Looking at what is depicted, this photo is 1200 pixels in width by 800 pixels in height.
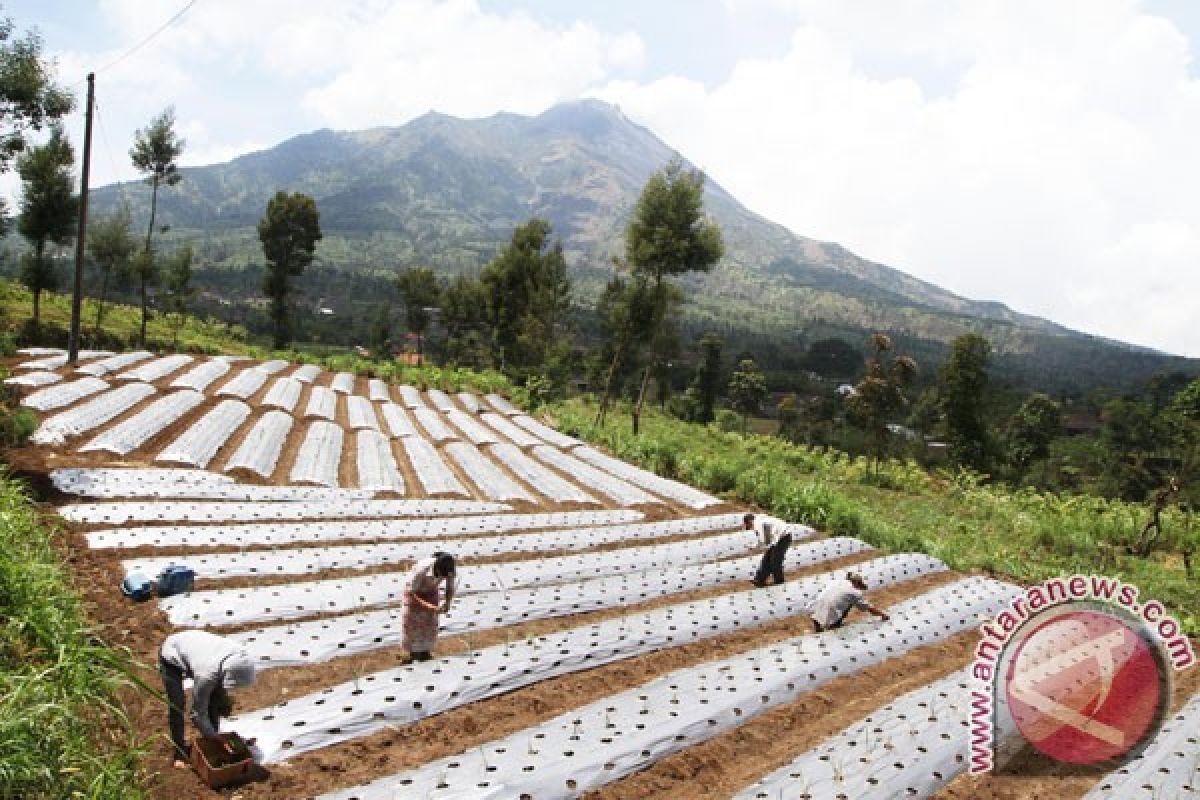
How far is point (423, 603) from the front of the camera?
19.2ft

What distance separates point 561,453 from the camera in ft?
60.4

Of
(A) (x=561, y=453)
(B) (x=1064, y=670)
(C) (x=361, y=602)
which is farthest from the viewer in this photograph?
(A) (x=561, y=453)

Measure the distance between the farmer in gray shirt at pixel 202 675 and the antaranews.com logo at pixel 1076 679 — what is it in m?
5.25

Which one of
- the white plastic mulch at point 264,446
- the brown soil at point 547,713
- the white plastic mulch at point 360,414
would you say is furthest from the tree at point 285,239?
the brown soil at point 547,713

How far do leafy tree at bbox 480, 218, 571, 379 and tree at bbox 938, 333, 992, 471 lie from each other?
17186 mm

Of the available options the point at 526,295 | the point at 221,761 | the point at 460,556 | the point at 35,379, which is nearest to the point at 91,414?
the point at 35,379

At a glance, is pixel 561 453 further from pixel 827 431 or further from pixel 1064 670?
pixel 827 431

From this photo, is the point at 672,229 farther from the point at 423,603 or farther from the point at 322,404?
the point at 423,603

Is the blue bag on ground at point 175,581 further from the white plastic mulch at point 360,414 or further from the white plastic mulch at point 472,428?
the white plastic mulch at point 360,414

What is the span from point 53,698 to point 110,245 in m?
31.0

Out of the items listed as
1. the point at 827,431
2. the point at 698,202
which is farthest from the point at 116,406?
the point at 827,431

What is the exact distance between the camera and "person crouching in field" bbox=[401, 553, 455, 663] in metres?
5.86

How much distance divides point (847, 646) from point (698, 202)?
1619 cm

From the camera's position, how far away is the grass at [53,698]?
3492 mm
